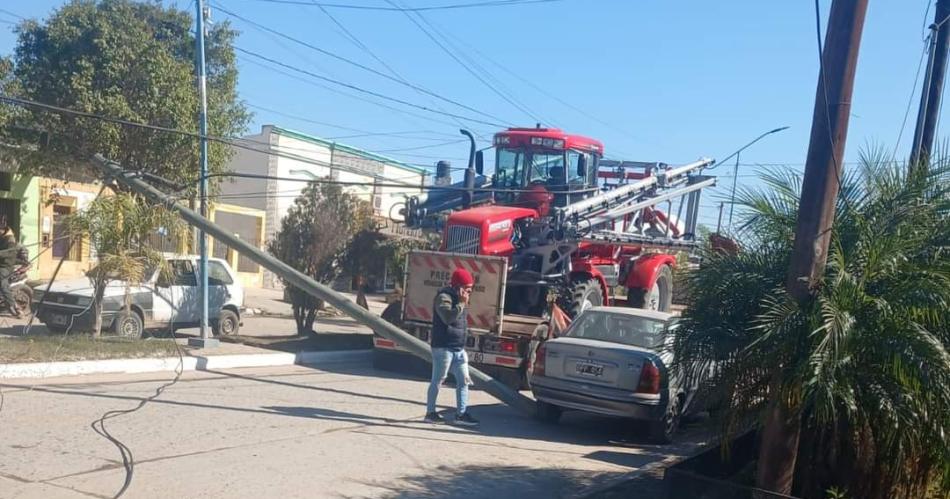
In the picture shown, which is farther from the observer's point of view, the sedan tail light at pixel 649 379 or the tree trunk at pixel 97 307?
the tree trunk at pixel 97 307

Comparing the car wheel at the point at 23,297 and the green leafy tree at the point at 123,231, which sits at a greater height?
the green leafy tree at the point at 123,231

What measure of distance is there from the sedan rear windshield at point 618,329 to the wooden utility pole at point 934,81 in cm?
444

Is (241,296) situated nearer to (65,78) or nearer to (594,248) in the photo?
(65,78)

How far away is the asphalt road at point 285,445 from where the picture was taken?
7.42 metres

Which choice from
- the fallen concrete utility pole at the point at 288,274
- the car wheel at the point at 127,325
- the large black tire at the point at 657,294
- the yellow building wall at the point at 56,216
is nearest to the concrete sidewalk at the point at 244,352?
the car wheel at the point at 127,325

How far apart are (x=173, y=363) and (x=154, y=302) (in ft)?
11.9

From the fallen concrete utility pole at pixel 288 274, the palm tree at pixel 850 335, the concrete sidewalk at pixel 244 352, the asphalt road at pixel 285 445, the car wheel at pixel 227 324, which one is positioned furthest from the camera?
the car wheel at pixel 227 324

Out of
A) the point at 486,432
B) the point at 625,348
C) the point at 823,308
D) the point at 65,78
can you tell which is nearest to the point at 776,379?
the point at 823,308

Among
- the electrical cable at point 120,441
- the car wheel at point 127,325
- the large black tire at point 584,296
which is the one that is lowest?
the electrical cable at point 120,441

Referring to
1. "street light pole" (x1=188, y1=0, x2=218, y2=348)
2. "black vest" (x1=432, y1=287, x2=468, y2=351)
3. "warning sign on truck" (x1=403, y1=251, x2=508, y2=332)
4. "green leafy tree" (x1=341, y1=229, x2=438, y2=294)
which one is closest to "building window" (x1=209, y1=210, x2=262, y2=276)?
"green leafy tree" (x1=341, y1=229, x2=438, y2=294)

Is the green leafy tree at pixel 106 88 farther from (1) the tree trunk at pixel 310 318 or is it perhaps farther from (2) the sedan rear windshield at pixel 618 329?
(2) the sedan rear windshield at pixel 618 329

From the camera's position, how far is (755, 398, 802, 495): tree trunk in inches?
256

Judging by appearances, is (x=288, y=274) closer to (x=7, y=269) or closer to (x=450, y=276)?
(x=450, y=276)

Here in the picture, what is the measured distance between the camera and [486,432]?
10.7 meters
